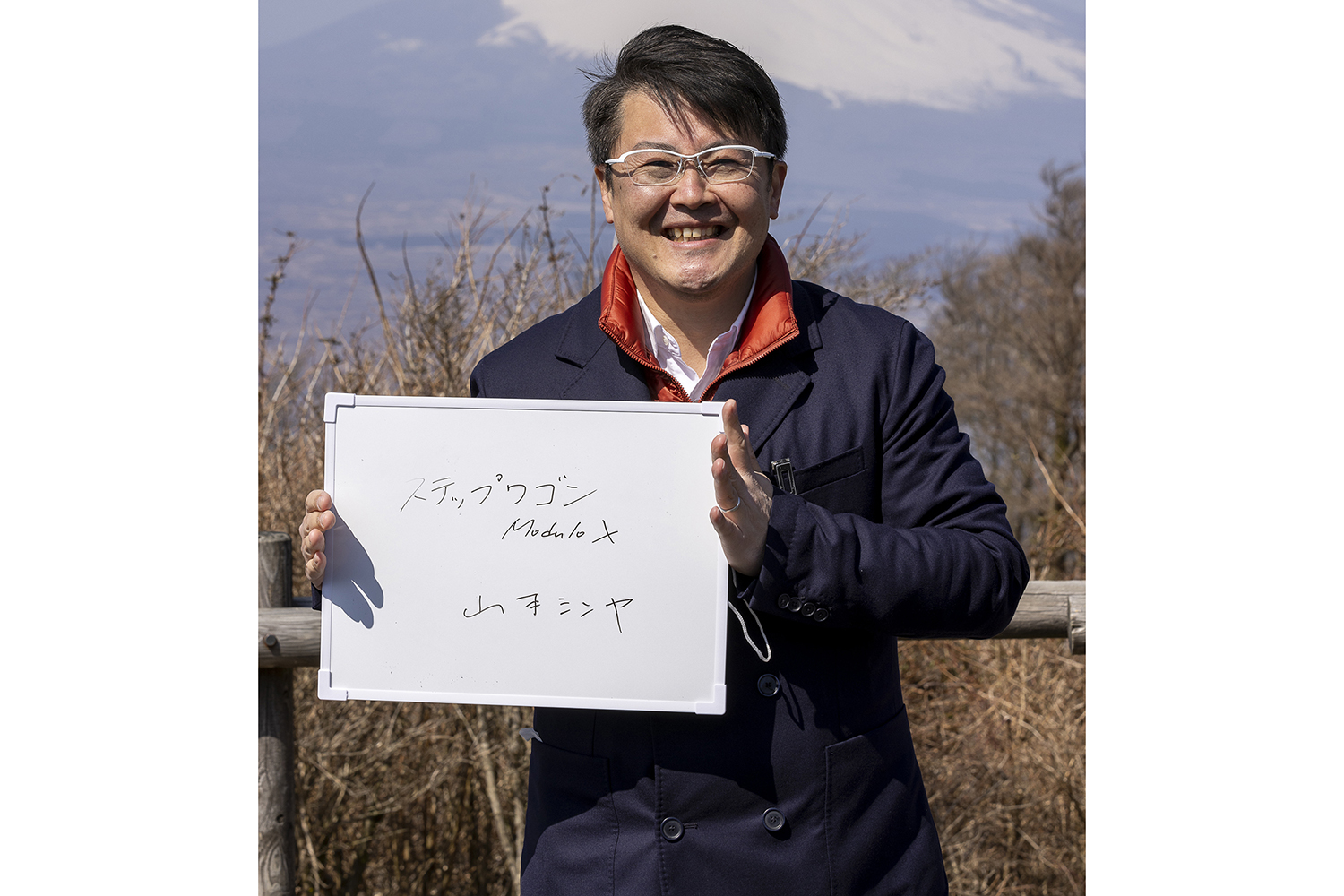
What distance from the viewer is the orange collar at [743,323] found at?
187cm

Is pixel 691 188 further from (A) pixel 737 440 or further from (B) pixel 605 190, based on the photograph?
(A) pixel 737 440

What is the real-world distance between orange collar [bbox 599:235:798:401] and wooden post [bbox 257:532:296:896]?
5.82 ft

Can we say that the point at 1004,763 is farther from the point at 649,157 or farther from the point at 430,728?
the point at 649,157

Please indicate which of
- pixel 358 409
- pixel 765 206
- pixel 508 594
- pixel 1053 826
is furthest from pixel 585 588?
pixel 1053 826

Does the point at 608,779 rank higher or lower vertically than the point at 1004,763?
higher

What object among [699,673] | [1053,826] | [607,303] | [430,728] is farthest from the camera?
[1053,826]

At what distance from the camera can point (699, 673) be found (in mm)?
1768

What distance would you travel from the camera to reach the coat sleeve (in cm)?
166

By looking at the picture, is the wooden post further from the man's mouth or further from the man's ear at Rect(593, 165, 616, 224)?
the man's mouth

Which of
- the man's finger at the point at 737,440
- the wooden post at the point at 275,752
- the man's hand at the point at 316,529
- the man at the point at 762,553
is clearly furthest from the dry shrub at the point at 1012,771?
the man's hand at the point at 316,529

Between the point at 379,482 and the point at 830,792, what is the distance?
0.96 m

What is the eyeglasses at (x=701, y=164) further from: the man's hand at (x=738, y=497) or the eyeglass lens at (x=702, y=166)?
the man's hand at (x=738, y=497)

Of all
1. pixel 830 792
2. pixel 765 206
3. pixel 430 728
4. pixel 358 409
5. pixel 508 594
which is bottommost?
pixel 430 728

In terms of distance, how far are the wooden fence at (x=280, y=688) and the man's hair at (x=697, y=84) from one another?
1.91 metres
